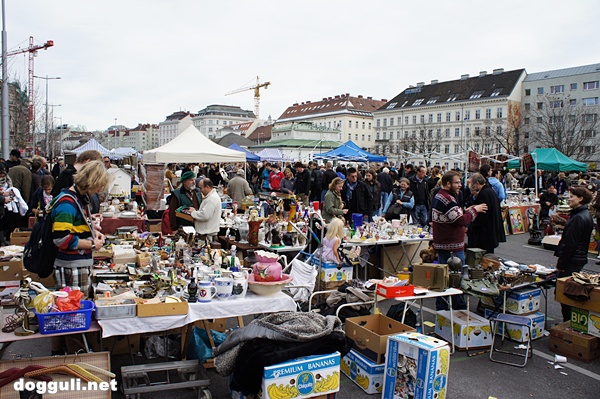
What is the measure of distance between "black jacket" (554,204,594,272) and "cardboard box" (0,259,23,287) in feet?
18.8

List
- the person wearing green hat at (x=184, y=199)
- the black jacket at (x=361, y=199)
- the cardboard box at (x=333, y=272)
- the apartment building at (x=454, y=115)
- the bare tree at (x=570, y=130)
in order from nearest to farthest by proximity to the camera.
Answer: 1. the cardboard box at (x=333, y=272)
2. the person wearing green hat at (x=184, y=199)
3. the black jacket at (x=361, y=199)
4. the bare tree at (x=570, y=130)
5. the apartment building at (x=454, y=115)

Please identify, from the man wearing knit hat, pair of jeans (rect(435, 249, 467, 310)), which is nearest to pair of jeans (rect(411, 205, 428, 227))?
the man wearing knit hat

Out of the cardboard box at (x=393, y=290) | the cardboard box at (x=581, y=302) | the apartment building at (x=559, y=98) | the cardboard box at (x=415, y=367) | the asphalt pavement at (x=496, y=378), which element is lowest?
the asphalt pavement at (x=496, y=378)

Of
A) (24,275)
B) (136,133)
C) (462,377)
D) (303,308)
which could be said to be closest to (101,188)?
(24,275)

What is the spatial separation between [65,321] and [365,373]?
2.28 meters

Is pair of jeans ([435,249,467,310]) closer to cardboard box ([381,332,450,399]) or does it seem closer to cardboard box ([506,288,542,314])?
cardboard box ([506,288,542,314])

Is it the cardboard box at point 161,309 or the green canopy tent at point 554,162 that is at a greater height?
the green canopy tent at point 554,162

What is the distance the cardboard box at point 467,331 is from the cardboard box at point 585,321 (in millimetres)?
853

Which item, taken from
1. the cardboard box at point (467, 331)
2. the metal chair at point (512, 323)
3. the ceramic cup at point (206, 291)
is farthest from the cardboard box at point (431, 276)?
the ceramic cup at point (206, 291)

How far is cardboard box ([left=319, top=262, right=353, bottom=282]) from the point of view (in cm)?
600

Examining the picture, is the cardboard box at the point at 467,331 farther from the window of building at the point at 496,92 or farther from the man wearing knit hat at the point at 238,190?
the window of building at the point at 496,92

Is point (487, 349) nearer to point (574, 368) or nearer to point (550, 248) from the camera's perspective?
point (574, 368)

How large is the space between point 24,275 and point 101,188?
2.05 metres

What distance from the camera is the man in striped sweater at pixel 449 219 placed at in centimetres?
520
